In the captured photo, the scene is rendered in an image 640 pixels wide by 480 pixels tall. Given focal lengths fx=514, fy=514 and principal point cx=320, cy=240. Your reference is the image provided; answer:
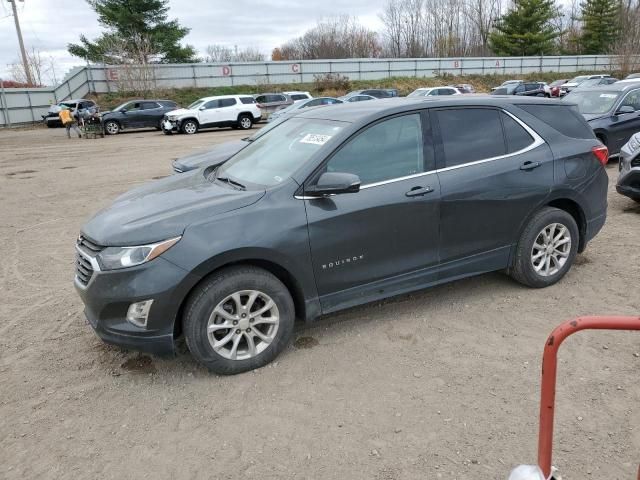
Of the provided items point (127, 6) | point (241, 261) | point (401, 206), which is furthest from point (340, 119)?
point (127, 6)

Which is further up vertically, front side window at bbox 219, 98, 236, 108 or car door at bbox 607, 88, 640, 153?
front side window at bbox 219, 98, 236, 108

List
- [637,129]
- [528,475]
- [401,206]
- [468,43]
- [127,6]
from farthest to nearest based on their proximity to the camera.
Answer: [468,43] → [127,6] → [637,129] → [401,206] → [528,475]

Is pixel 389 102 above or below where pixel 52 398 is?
above

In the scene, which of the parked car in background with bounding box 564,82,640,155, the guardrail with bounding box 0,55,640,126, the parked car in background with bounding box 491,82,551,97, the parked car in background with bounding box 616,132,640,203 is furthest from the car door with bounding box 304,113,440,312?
the guardrail with bounding box 0,55,640,126

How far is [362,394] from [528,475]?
1.41 meters

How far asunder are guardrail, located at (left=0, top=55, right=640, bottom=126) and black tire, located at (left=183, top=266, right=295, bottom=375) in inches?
1352

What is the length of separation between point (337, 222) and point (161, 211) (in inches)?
47.7

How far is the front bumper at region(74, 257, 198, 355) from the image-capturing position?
318 cm

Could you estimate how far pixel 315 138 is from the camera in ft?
13.0

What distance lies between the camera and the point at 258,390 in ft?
11.0

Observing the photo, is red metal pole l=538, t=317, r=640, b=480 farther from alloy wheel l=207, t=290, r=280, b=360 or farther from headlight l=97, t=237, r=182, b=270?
headlight l=97, t=237, r=182, b=270

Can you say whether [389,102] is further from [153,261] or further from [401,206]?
[153,261]

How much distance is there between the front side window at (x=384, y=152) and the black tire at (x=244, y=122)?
74.2 feet

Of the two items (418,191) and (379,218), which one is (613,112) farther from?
(379,218)
